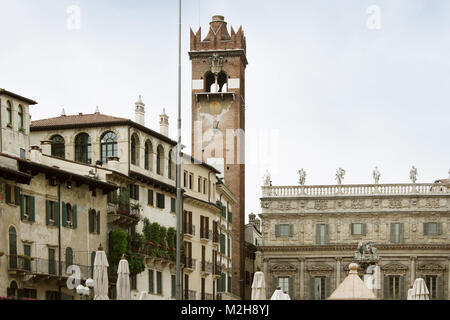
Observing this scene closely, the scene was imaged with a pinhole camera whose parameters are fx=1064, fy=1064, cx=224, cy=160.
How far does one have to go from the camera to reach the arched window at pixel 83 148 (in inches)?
2576

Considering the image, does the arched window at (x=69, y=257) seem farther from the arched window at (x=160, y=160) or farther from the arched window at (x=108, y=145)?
the arched window at (x=160, y=160)

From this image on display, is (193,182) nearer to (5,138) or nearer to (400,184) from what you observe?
(5,138)

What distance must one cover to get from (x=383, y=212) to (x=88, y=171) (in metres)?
47.5

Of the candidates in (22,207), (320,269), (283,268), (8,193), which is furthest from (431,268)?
(8,193)

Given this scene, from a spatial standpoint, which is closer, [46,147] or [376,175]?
[46,147]

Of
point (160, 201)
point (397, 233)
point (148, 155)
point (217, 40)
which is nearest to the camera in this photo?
point (160, 201)

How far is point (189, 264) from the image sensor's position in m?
70.1

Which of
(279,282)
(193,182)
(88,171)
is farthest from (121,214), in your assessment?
(279,282)

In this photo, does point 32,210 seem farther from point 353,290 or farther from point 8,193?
point 353,290

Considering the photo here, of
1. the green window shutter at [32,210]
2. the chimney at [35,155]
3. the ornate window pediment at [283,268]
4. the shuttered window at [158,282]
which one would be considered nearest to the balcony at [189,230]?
the shuttered window at [158,282]

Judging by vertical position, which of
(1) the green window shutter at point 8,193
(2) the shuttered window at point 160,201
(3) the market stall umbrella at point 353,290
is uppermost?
(2) the shuttered window at point 160,201

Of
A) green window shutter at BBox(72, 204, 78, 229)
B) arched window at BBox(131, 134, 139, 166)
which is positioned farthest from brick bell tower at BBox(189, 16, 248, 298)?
green window shutter at BBox(72, 204, 78, 229)

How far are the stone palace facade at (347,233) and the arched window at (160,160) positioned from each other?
32789mm

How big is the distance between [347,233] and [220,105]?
17.3 m
